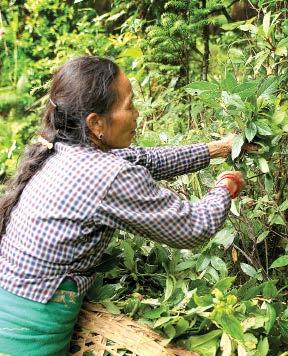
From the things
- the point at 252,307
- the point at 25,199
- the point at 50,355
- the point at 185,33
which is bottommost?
the point at 50,355

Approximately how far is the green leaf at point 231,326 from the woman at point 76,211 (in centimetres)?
21

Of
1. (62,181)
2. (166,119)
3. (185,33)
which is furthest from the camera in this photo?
(166,119)

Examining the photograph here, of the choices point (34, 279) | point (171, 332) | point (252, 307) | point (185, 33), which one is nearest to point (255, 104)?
point (252, 307)

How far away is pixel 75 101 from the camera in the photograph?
143 centimetres

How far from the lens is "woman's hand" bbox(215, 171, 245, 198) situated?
4.80ft

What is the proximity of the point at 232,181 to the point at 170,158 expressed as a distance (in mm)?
325

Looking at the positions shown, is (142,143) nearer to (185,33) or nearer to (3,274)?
(185,33)

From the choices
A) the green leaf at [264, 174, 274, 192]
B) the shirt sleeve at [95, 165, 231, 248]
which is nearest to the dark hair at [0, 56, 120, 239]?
the shirt sleeve at [95, 165, 231, 248]

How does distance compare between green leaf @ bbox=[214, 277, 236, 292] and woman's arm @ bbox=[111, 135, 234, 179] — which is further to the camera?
woman's arm @ bbox=[111, 135, 234, 179]

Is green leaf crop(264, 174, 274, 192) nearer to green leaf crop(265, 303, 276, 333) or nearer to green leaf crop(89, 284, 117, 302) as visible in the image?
green leaf crop(265, 303, 276, 333)

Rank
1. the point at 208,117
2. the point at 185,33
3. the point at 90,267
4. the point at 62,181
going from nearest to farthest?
the point at 62,181, the point at 90,267, the point at 208,117, the point at 185,33

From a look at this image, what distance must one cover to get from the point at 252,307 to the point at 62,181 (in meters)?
0.57

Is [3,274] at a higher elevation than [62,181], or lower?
lower

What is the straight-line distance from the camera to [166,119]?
106 inches
